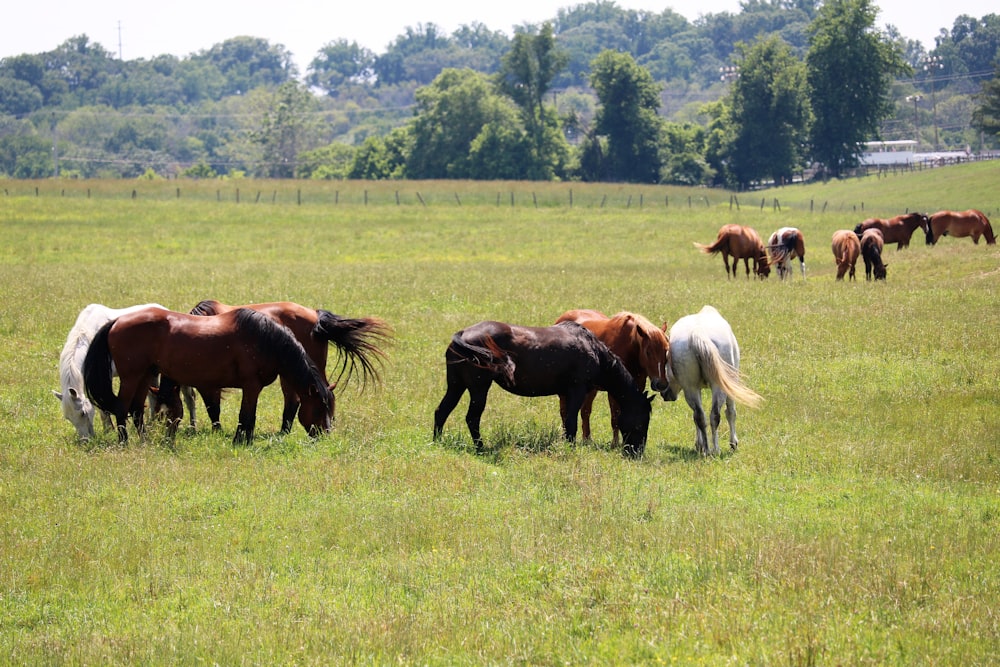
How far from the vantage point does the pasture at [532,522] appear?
671 cm

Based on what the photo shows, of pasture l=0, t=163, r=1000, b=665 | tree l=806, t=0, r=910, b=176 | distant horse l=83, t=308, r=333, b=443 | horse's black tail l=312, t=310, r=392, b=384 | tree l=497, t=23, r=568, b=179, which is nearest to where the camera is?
pasture l=0, t=163, r=1000, b=665

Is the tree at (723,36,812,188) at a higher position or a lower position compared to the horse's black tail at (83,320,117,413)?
higher

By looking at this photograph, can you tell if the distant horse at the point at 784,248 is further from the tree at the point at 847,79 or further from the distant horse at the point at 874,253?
the tree at the point at 847,79

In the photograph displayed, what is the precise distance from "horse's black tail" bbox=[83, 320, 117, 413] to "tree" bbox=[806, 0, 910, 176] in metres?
99.2

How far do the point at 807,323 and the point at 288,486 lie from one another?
40.9 feet

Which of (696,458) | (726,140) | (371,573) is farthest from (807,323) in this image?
(726,140)

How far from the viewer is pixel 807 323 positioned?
1992 centimetres

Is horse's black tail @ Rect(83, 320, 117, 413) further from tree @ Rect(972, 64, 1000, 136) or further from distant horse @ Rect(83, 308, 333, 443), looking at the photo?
tree @ Rect(972, 64, 1000, 136)

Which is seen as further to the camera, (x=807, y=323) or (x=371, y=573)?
(x=807, y=323)

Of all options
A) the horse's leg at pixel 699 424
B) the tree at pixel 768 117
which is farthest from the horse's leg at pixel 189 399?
the tree at pixel 768 117

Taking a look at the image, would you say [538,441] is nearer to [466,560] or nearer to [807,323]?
[466,560]

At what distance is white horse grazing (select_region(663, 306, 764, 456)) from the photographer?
11.7 meters

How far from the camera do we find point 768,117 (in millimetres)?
101375

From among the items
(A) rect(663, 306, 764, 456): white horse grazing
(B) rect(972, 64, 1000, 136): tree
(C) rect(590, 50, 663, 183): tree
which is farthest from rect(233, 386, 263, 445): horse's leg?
(B) rect(972, 64, 1000, 136): tree
